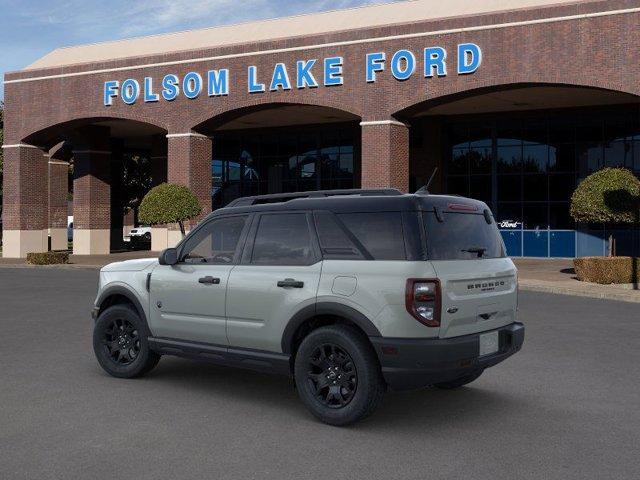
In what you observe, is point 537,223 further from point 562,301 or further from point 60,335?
point 60,335

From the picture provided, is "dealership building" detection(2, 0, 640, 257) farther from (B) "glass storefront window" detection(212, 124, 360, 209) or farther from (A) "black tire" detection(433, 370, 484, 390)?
(A) "black tire" detection(433, 370, 484, 390)

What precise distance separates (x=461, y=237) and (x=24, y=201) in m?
32.8

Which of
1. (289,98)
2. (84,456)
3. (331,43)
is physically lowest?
(84,456)

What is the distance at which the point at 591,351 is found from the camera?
9.73 metres

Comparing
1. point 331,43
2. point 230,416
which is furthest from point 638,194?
point 230,416

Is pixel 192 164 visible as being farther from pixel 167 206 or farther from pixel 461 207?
pixel 461 207

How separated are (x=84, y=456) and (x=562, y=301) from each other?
1313 cm

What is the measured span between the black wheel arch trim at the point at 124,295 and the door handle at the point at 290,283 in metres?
1.93

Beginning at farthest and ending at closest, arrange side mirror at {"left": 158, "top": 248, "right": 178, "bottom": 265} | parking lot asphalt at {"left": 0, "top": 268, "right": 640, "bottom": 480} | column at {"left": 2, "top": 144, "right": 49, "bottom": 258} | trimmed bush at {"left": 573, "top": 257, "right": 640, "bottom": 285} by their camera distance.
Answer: column at {"left": 2, "top": 144, "right": 49, "bottom": 258}
trimmed bush at {"left": 573, "top": 257, "right": 640, "bottom": 285}
side mirror at {"left": 158, "top": 248, "right": 178, "bottom": 265}
parking lot asphalt at {"left": 0, "top": 268, "right": 640, "bottom": 480}

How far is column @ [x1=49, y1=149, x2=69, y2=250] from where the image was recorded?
39.5 meters

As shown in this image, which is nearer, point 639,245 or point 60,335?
point 60,335

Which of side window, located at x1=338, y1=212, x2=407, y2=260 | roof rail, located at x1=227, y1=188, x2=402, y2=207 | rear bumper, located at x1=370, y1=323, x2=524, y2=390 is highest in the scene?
roof rail, located at x1=227, y1=188, x2=402, y2=207

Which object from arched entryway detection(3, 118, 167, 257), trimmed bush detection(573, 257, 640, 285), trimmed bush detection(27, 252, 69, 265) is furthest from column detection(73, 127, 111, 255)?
trimmed bush detection(573, 257, 640, 285)

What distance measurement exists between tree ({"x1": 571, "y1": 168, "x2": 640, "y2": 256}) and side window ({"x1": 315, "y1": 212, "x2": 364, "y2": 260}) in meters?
17.0
